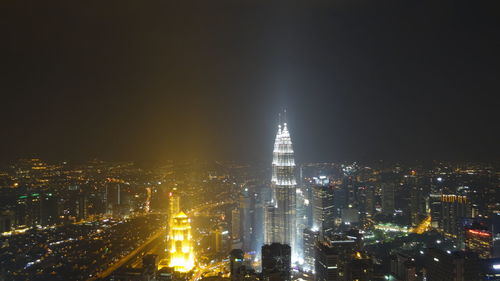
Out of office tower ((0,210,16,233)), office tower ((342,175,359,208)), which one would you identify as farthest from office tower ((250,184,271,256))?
office tower ((0,210,16,233))

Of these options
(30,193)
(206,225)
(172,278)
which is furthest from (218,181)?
(30,193)

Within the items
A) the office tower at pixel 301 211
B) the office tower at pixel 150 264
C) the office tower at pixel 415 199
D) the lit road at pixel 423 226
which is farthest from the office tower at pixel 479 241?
the office tower at pixel 150 264

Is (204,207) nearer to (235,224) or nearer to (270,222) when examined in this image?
(235,224)

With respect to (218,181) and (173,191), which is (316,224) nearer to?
(218,181)

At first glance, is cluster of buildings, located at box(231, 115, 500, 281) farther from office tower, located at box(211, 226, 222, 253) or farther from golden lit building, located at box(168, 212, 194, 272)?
golden lit building, located at box(168, 212, 194, 272)

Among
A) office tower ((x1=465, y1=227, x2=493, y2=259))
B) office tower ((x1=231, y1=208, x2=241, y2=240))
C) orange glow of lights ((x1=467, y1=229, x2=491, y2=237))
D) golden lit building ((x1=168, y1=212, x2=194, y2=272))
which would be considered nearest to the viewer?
office tower ((x1=465, y1=227, x2=493, y2=259))

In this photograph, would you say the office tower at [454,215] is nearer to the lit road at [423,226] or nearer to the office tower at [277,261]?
the lit road at [423,226]
